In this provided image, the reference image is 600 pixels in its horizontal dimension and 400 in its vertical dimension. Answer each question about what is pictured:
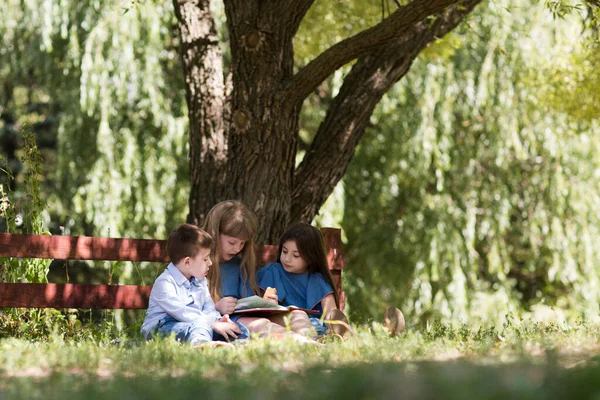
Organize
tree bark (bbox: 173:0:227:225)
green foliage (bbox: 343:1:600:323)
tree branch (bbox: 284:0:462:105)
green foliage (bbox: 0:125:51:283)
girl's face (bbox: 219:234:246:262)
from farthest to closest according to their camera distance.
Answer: green foliage (bbox: 343:1:600:323) → tree bark (bbox: 173:0:227:225) → green foliage (bbox: 0:125:51:283) → tree branch (bbox: 284:0:462:105) → girl's face (bbox: 219:234:246:262)

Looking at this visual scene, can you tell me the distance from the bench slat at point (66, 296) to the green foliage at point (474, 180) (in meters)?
5.30

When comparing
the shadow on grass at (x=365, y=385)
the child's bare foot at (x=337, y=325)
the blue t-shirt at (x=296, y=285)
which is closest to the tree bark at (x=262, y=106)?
the blue t-shirt at (x=296, y=285)

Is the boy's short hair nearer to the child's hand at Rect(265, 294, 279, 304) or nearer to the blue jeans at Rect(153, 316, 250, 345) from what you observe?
the blue jeans at Rect(153, 316, 250, 345)

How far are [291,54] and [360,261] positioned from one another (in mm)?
5547

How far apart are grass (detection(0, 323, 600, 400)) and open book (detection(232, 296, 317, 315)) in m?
0.87

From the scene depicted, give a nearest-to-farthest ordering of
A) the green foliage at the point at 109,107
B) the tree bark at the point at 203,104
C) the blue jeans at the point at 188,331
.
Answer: the blue jeans at the point at 188,331
the tree bark at the point at 203,104
the green foliage at the point at 109,107

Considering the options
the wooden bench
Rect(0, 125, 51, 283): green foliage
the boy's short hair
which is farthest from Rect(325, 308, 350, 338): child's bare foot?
Rect(0, 125, 51, 283): green foliage

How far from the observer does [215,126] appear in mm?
7094

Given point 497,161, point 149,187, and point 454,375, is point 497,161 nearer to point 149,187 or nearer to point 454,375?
point 149,187

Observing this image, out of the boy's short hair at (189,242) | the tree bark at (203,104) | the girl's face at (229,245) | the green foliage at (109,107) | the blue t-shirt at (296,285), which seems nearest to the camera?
the boy's short hair at (189,242)

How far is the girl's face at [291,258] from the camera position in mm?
5719

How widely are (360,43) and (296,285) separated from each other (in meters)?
1.72

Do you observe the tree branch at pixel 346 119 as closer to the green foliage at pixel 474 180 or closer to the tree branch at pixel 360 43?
the tree branch at pixel 360 43

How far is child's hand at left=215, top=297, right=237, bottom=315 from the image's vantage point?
529 centimetres
